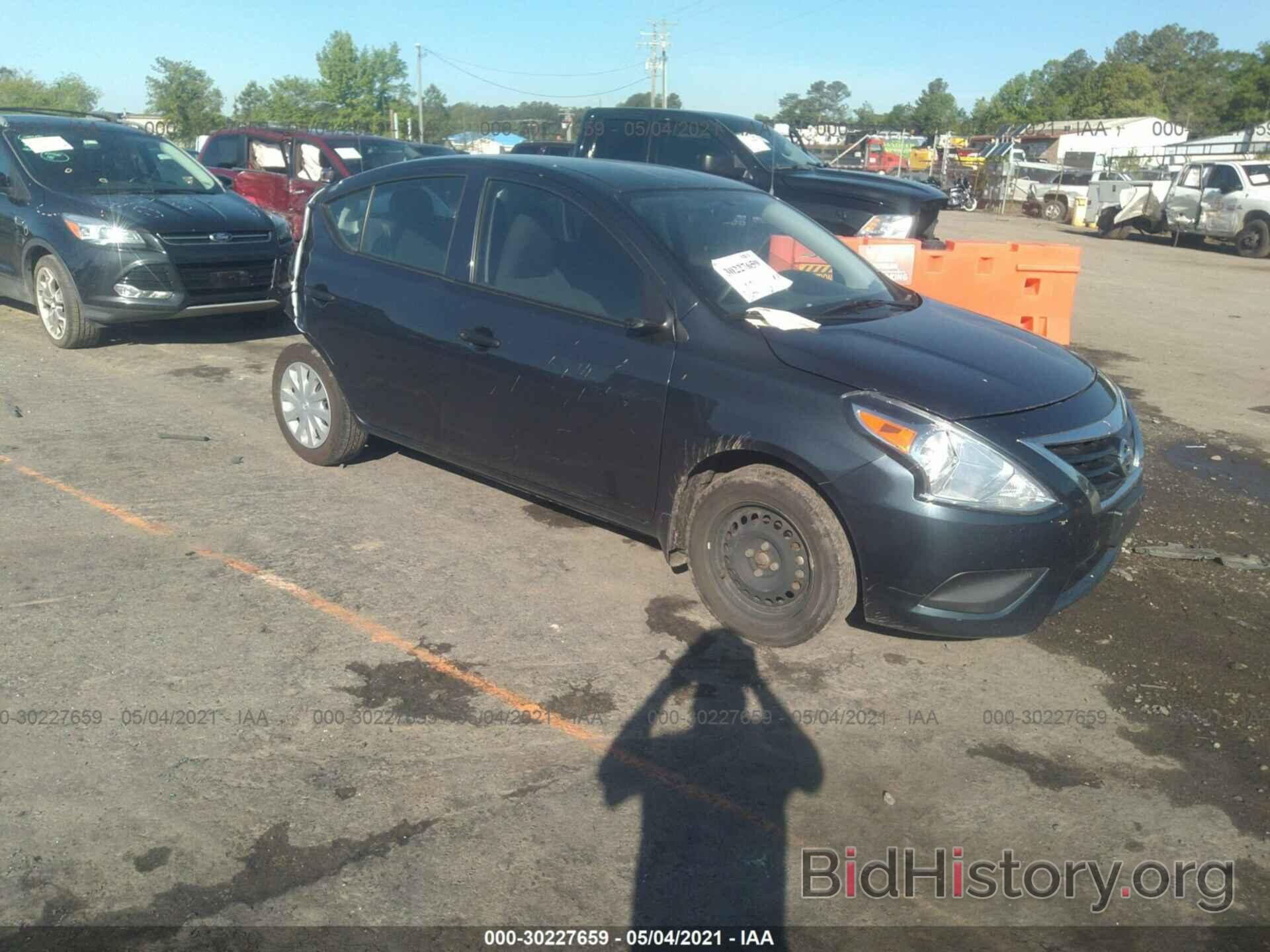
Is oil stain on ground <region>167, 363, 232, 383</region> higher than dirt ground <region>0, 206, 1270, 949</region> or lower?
higher

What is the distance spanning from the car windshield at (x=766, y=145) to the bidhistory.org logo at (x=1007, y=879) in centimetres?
848

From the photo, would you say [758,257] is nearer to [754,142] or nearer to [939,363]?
[939,363]

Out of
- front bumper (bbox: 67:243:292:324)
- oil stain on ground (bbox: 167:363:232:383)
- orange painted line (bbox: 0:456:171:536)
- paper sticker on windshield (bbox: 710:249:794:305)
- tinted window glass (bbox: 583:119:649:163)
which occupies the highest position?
tinted window glass (bbox: 583:119:649:163)

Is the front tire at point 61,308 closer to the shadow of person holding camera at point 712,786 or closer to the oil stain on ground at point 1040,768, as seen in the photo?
the shadow of person holding camera at point 712,786

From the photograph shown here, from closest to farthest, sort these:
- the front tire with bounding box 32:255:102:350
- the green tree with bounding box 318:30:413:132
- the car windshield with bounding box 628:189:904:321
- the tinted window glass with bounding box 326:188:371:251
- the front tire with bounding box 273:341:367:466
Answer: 1. the car windshield with bounding box 628:189:904:321
2. the tinted window glass with bounding box 326:188:371:251
3. the front tire with bounding box 273:341:367:466
4. the front tire with bounding box 32:255:102:350
5. the green tree with bounding box 318:30:413:132

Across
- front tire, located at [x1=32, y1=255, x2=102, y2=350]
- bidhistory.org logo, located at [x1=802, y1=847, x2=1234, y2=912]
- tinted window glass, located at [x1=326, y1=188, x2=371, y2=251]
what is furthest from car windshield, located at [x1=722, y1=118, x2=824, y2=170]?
bidhistory.org logo, located at [x1=802, y1=847, x2=1234, y2=912]

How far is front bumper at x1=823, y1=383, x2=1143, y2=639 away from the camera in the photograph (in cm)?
367

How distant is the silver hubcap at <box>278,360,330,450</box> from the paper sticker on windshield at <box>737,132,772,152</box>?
20.0 feet

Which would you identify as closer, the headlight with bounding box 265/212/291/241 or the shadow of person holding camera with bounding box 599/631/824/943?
the shadow of person holding camera with bounding box 599/631/824/943

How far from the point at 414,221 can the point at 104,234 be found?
4442 millimetres

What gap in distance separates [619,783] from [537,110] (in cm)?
6412

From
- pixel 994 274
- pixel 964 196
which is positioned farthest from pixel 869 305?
pixel 964 196

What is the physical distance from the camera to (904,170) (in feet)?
141

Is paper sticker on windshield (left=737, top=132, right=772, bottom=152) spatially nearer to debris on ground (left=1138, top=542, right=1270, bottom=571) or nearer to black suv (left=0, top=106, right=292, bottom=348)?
black suv (left=0, top=106, right=292, bottom=348)
